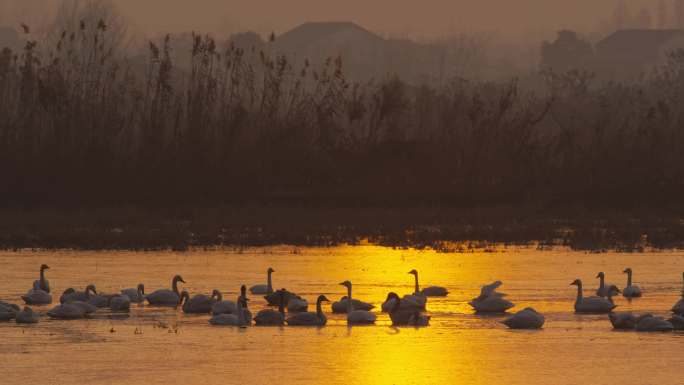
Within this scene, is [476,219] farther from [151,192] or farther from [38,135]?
[38,135]

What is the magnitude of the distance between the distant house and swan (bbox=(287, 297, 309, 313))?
455 ft

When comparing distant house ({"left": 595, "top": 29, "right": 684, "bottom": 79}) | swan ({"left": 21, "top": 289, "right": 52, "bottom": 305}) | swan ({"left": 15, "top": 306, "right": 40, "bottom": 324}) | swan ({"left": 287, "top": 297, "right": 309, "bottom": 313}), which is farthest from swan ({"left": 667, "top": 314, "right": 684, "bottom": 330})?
distant house ({"left": 595, "top": 29, "right": 684, "bottom": 79})

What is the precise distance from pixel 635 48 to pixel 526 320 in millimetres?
158389

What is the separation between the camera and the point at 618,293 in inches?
898

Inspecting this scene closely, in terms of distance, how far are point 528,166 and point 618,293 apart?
2010cm

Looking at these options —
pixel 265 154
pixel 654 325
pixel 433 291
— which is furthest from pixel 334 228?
pixel 654 325

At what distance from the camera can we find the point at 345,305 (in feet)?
66.3

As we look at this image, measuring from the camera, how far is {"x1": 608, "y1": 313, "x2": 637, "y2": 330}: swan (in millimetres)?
18625

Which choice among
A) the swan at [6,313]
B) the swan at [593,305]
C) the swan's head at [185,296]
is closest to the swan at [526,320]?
the swan at [593,305]

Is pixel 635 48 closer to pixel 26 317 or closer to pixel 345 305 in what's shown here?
pixel 345 305

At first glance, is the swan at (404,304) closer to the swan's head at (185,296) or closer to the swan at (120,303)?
the swan's head at (185,296)

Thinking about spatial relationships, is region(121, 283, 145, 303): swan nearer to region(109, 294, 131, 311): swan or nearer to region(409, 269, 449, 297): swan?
region(109, 294, 131, 311): swan

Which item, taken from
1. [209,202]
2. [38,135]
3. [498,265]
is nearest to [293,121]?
[209,202]

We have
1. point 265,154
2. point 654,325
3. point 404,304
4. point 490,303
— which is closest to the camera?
point 654,325
